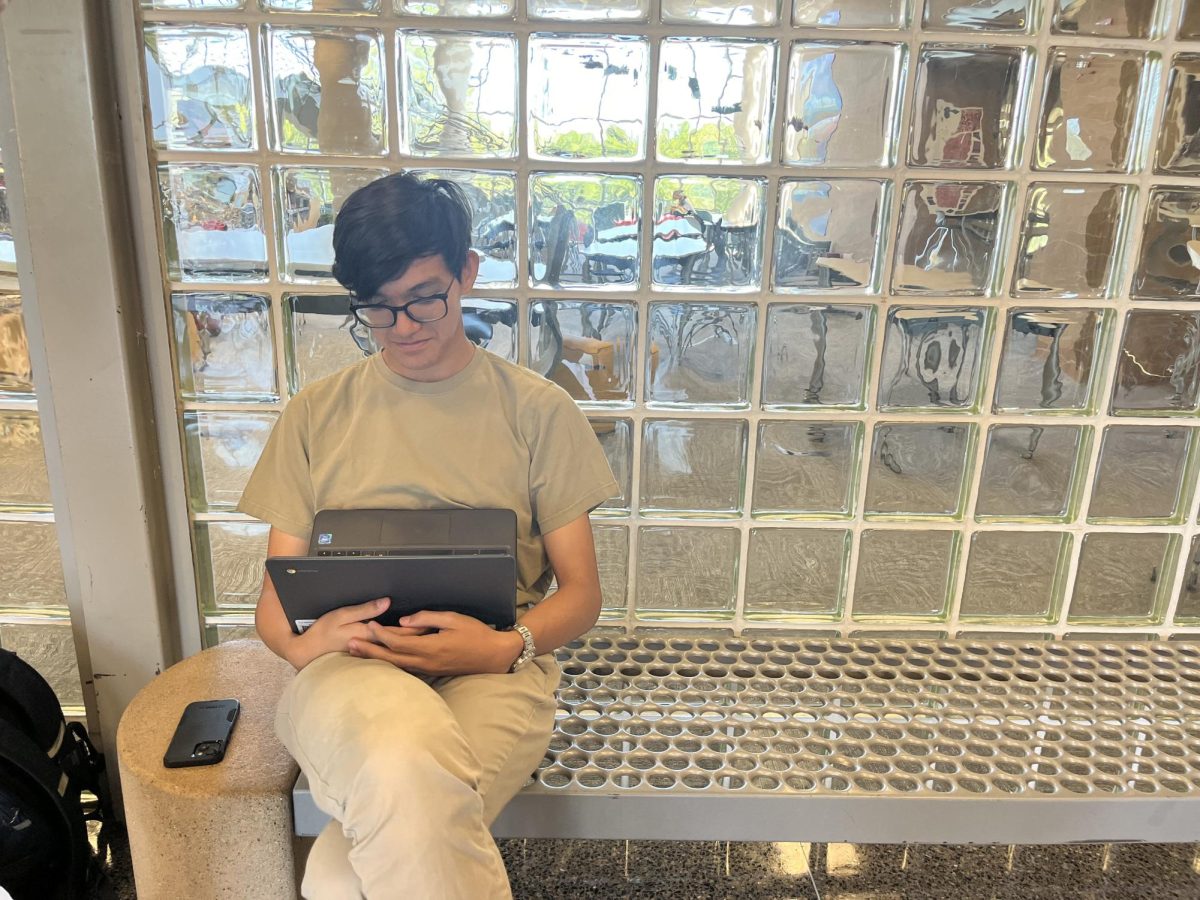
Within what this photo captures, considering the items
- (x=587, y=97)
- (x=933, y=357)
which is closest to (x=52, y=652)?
(x=587, y=97)

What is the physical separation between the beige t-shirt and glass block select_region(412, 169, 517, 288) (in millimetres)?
309

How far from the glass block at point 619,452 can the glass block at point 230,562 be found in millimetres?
706

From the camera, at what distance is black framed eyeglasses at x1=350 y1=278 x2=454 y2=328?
1173 millimetres

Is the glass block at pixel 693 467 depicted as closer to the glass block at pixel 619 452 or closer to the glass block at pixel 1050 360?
the glass block at pixel 619 452

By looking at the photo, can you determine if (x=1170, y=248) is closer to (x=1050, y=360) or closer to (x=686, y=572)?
(x=1050, y=360)

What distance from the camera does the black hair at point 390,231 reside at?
1.14 m

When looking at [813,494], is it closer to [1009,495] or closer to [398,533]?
A: [1009,495]

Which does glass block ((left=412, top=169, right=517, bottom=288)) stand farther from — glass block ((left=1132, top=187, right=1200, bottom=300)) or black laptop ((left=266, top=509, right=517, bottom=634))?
glass block ((left=1132, top=187, right=1200, bottom=300))

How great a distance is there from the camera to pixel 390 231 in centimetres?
115

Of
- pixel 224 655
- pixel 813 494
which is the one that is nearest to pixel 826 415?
pixel 813 494

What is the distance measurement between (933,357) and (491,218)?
89 cm

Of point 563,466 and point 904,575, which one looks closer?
point 563,466

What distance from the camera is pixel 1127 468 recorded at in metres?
1.67

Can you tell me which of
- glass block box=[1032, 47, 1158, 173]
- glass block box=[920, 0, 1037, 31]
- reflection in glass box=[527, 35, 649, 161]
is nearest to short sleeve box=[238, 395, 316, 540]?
reflection in glass box=[527, 35, 649, 161]
